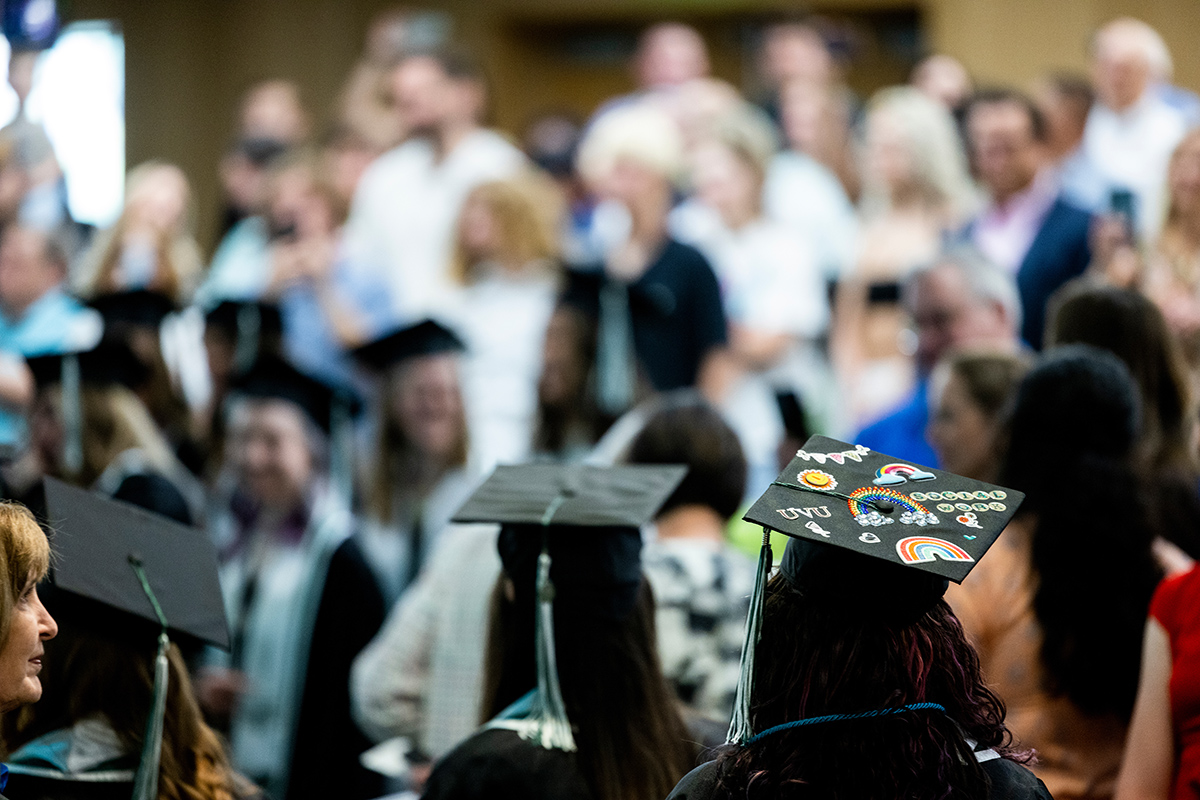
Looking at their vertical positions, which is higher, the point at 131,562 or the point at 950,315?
the point at 950,315

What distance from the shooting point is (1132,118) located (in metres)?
6.80

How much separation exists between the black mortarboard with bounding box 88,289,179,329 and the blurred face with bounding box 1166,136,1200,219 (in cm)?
396

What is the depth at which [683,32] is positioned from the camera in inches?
359

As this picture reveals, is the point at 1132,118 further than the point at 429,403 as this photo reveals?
Yes

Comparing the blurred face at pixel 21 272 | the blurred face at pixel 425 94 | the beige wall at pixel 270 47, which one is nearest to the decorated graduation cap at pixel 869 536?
the blurred face at pixel 21 272

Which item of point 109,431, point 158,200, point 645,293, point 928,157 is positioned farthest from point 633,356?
point 158,200

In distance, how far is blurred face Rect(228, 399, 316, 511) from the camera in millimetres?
4707

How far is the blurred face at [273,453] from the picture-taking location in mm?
4707

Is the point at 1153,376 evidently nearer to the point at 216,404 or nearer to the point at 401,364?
the point at 401,364

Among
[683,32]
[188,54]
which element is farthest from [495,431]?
[188,54]

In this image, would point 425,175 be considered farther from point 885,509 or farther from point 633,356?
point 885,509

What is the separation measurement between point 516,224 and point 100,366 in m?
1.98

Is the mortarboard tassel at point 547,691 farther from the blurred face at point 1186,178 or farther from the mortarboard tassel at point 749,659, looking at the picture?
the blurred face at point 1186,178

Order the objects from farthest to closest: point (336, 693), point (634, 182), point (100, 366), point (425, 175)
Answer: point (425, 175) → point (634, 182) → point (100, 366) → point (336, 693)
